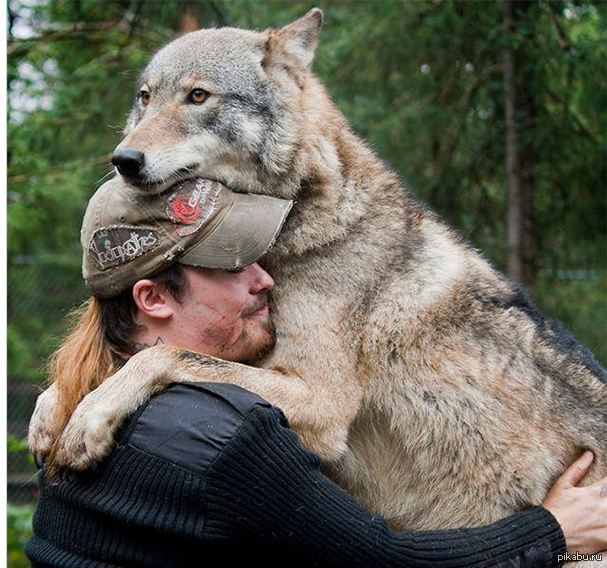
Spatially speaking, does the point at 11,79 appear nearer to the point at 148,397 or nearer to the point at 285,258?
the point at 285,258

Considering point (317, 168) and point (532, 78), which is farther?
point (532, 78)

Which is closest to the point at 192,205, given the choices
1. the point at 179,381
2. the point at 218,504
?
the point at 179,381

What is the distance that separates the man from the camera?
87.7 inches

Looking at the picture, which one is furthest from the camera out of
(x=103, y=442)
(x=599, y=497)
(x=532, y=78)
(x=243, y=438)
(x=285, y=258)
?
(x=532, y=78)

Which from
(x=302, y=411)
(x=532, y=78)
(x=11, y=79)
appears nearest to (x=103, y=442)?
(x=302, y=411)

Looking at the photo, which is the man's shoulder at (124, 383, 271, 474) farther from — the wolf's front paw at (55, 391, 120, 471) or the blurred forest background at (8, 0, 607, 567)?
the blurred forest background at (8, 0, 607, 567)

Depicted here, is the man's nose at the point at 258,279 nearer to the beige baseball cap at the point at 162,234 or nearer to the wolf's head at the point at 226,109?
the beige baseball cap at the point at 162,234

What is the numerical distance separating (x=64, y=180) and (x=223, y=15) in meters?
2.16

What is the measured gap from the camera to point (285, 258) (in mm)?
3258

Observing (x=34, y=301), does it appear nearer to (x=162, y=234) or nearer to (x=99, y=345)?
(x=99, y=345)

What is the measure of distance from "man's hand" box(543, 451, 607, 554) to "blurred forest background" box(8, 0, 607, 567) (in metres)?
4.15

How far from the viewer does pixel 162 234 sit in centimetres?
266

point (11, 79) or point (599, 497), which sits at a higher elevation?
point (11, 79)
